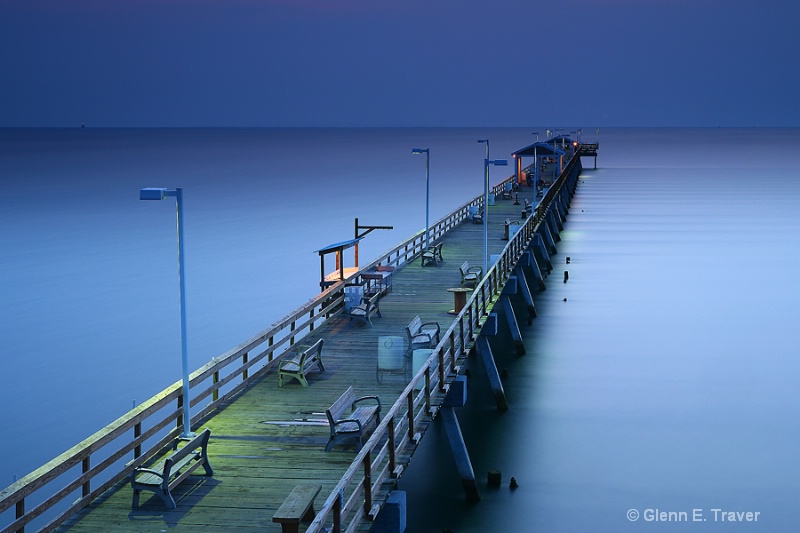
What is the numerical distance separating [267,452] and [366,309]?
7589mm

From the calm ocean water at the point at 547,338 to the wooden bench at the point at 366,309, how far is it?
9.42 ft

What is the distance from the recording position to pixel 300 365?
14.6 meters

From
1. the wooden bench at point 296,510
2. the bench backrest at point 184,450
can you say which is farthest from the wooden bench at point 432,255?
the wooden bench at point 296,510

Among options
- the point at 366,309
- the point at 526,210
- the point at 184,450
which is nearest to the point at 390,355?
the point at 366,309

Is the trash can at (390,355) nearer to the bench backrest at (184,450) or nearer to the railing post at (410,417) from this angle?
the railing post at (410,417)

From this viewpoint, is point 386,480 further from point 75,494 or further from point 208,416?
point 75,494

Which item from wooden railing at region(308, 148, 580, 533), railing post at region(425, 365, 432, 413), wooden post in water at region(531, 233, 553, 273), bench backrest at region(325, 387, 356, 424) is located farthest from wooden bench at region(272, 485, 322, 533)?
wooden post in water at region(531, 233, 553, 273)

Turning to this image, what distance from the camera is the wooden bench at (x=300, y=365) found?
48.2ft

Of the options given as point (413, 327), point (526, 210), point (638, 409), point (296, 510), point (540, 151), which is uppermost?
point (540, 151)

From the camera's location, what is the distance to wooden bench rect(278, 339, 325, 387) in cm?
1468

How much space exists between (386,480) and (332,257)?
40002 millimetres

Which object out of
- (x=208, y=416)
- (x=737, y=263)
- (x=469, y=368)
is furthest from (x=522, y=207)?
(x=208, y=416)

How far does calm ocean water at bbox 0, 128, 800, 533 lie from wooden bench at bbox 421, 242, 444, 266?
11.4ft

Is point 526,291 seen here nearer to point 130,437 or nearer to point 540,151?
point 130,437
